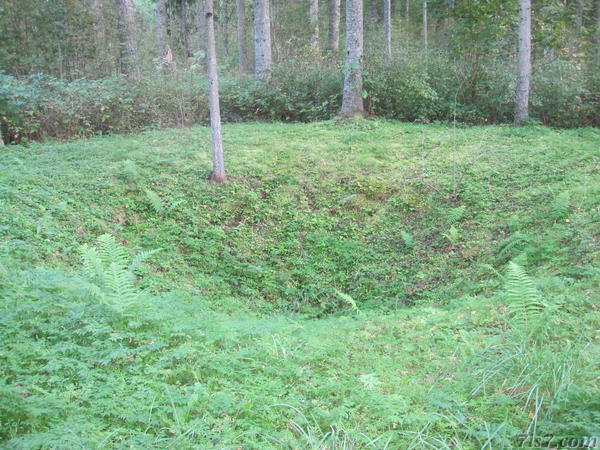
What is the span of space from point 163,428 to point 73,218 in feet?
17.2

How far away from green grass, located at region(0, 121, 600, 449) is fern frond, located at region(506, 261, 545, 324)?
0.9 inches

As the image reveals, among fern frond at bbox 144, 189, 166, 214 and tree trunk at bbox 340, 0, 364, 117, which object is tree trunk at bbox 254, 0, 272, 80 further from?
fern frond at bbox 144, 189, 166, 214

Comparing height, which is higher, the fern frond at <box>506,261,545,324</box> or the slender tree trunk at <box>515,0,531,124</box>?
the slender tree trunk at <box>515,0,531,124</box>

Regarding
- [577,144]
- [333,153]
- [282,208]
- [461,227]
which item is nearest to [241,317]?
[282,208]

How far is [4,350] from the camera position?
3.52 meters

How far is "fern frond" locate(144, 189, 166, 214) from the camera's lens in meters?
7.94

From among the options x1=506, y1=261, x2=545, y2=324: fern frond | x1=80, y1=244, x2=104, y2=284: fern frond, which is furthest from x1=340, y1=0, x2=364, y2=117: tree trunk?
x1=80, y1=244, x2=104, y2=284: fern frond

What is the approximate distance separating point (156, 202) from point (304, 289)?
9.87ft

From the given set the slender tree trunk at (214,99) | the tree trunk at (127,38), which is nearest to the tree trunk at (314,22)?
the tree trunk at (127,38)

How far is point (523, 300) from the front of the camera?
14.3ft

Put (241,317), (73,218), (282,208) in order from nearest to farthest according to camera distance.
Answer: (241,317), (73,218), (282,208)

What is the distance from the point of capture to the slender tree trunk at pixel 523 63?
460 inches

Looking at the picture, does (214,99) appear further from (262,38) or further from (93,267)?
(262,38)

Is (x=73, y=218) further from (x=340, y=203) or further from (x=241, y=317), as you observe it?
(x=340, y=203)
